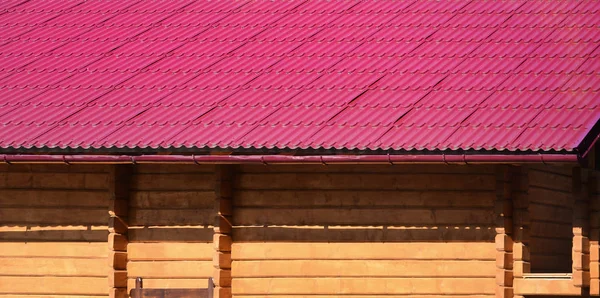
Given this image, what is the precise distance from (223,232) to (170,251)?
0.72 metres

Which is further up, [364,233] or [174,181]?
[174,181]

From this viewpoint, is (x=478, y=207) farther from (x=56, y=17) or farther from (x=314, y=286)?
(x=56, y=17)

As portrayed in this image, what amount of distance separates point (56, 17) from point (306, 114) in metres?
4.92

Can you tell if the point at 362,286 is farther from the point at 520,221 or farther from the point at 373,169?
the point at 520,221

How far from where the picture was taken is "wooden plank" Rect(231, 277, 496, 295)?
12.3 meters

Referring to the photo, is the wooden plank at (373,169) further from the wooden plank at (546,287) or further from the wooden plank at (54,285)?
the wooden plank at (54,285)

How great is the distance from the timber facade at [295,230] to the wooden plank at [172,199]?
0.04 ft

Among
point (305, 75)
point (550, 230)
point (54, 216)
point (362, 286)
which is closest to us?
point (362, 286)

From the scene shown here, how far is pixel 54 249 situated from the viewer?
13.2m

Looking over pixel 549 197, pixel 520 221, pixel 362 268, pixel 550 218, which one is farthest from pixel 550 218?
pixel 362 268

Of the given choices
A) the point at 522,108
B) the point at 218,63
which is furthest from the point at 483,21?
the point at 218,63

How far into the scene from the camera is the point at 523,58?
13.4 metres

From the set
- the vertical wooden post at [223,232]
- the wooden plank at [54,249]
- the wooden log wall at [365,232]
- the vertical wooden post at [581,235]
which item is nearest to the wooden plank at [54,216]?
the wooden plank at [54,249]

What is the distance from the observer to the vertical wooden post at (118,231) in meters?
12.9
